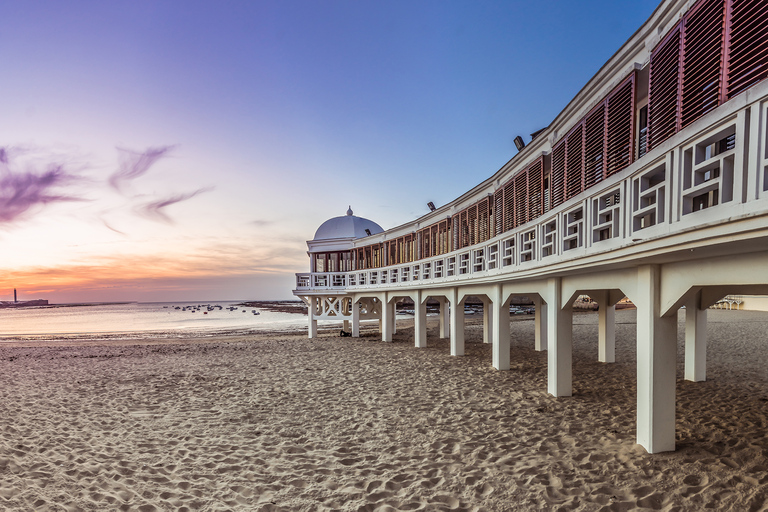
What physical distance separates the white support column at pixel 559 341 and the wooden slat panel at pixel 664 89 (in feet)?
14.6

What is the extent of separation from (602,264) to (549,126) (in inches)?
162

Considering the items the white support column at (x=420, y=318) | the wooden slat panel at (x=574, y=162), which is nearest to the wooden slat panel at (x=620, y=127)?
the wooden slat panel at (x=574, y=162)

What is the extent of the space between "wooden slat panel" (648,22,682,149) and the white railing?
0.41m

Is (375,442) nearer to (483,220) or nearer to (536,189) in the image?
(536,189)

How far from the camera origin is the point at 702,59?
4352 millimetres

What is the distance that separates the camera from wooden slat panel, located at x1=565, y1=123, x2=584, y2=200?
755 centimetres

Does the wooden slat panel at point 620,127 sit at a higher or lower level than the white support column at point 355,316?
higher

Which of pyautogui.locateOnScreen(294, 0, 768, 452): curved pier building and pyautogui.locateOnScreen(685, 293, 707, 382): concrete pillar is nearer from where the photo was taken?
pyautogui.locateOnScreen(294, 0, 768, 452): curved pier building

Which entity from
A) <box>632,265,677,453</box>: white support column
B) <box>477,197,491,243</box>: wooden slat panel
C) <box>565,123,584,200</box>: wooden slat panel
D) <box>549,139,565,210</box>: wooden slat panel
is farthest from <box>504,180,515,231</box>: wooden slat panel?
<box>632,265,677,453</box>: white support column

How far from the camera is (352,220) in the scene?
26750 millimetres

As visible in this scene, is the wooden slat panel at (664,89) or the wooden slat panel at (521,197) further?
the wooden slat panel at (521,197)

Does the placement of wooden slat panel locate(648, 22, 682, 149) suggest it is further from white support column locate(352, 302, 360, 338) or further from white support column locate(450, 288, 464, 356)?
white support column locate(352, 302, 360, 338)

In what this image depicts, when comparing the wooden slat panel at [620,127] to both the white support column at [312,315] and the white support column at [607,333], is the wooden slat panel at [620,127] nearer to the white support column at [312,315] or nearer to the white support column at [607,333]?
the white support column at [607,333]

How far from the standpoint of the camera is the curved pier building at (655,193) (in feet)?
11.9
